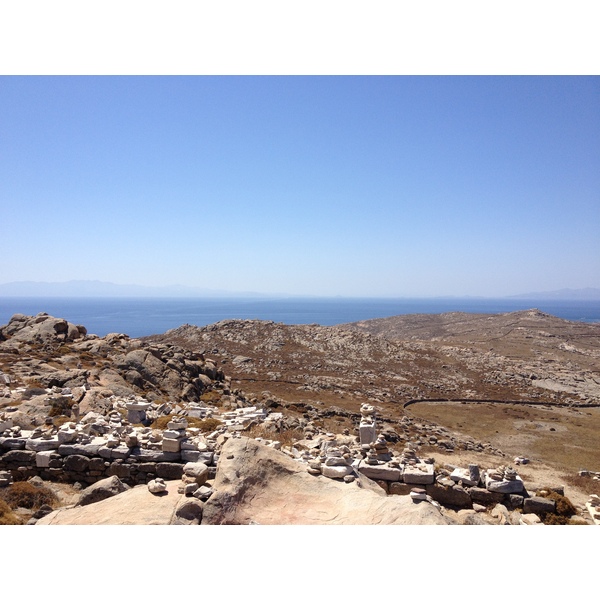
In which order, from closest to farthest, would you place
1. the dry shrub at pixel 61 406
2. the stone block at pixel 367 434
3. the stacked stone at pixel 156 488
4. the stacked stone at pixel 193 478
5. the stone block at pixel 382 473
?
the stacked stone at pixel 193 478, the stacked stone at pixel 156 488, the stone block at pixel 382 473, the stone block at pixel 367 434, the dry shrub at pixel 61 406

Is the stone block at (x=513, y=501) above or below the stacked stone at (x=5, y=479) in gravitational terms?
below

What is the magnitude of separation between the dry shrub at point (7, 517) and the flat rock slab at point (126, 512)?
62cm

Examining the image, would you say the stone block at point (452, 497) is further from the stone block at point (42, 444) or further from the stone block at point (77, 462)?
the stone block at point (42, 444)

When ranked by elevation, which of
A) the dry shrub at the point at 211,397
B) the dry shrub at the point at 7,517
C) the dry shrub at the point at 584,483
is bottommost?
the dry shrub at the point at 584,483

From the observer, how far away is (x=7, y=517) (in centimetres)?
696

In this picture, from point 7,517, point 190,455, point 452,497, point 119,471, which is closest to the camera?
point 7,517

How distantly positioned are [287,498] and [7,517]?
193 inches

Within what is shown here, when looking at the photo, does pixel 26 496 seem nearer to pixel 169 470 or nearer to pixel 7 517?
pixel 7 517

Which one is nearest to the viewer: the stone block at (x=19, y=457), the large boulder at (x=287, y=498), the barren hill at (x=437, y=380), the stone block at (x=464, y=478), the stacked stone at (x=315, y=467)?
the large boulder at (x=287, y=498)

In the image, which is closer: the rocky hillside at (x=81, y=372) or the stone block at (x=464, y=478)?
the stone block at (x=464, y=478)

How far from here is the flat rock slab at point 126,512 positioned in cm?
647

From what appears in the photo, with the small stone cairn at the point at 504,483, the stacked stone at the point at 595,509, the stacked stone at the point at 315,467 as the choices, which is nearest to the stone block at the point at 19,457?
the stacked stone at the point at 315,467

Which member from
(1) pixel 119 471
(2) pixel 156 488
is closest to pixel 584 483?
(2) pixel 156 488
